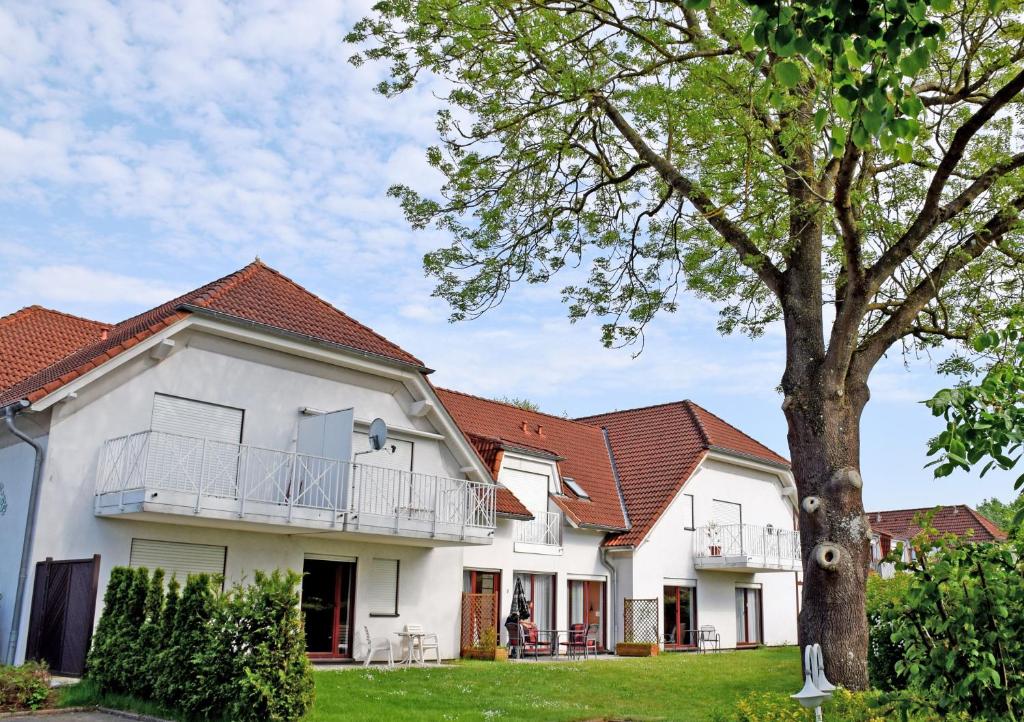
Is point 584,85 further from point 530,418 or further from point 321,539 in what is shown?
point 530,418

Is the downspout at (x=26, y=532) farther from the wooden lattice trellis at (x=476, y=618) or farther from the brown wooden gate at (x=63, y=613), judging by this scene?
the wooden lattice trellis at (x=476, y=618)

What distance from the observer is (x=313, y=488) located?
60.0ft

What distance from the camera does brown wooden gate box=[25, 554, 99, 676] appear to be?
13.5m

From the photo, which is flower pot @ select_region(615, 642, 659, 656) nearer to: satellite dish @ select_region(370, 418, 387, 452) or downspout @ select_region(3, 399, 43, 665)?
satellite dish @ select_region(370, 418, 387, 452)

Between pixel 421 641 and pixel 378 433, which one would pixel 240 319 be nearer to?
pixel 378 433

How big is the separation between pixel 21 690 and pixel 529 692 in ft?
23.4

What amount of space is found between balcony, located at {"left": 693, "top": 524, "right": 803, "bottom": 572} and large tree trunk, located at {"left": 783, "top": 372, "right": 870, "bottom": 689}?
60.5 ft

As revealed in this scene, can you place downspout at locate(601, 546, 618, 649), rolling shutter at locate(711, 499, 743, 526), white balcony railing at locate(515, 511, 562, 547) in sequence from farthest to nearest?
rolling shutter at locate(711, 499, 743, 526), downspout at locate(601, 546, 618, 649), white balcony railing at locate(515, 511, 562, 547)

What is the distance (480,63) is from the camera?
1231 centimetres

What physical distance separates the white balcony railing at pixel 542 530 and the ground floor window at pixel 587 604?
1503mm

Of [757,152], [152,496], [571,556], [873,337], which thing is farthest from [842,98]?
[571,556]

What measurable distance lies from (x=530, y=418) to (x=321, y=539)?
11.4 metres

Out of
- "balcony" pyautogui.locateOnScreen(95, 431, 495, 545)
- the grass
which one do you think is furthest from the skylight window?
the grass

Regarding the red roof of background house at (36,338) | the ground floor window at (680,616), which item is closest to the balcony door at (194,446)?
the red roof of background house at (36,338)
